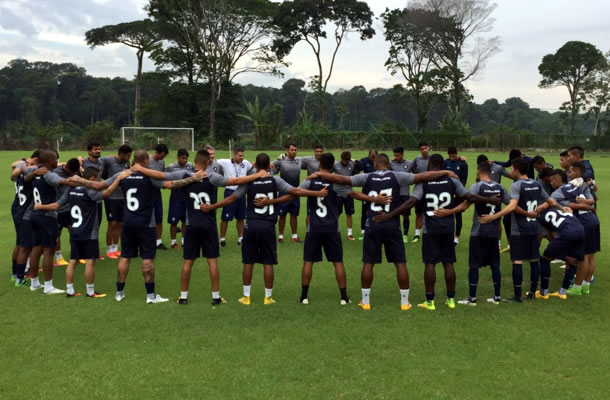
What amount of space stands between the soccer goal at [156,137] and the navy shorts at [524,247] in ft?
151

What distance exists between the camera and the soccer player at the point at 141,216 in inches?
293

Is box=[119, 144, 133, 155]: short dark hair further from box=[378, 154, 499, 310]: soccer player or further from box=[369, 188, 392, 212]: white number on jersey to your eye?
box=[378, 154, 499, 310]: soccer player

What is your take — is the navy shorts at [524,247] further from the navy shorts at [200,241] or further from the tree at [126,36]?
the tree at [126,36]

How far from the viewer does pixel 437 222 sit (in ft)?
24.0

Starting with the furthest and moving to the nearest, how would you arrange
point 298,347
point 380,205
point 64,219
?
point 64,219
point 380,205
point 298,347

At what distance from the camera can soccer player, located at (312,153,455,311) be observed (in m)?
7.23

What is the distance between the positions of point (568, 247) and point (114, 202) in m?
8.82

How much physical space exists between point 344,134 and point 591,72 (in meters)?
39.1

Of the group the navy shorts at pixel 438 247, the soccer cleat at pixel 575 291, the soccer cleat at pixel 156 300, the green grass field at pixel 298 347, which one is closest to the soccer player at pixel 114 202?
the green grass field at pixel 298 347

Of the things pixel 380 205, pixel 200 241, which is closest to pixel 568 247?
pixel 380 205

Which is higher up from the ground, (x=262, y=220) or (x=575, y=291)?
(x=262, y=220)

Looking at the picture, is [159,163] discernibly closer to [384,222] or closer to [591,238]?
[384,222]

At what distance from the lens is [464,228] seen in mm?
14500

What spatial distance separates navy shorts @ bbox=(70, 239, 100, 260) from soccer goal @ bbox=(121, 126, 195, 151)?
43446 millimetres
